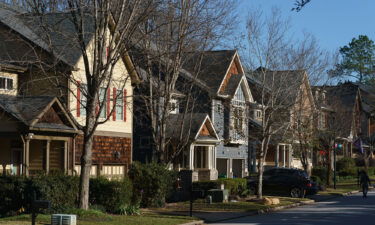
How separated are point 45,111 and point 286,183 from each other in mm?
15349

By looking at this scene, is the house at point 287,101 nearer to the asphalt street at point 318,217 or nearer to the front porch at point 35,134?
the asphalt street at point 318,217

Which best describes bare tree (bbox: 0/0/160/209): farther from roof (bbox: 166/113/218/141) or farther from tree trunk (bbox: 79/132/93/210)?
roof (bbox: 166/113/218/141)

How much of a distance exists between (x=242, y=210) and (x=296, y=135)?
624 inches

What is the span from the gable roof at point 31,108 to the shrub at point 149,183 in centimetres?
392

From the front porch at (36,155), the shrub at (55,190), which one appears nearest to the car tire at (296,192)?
the front porch at (36,155)

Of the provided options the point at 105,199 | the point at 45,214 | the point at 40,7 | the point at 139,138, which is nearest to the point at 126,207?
the point at 105,199

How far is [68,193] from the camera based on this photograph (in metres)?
22.4

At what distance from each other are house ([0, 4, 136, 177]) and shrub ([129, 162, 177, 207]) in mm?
3032

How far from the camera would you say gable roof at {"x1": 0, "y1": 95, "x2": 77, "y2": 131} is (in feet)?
87.4

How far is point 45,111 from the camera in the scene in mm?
27594

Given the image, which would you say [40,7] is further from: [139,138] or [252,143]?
[252,143]

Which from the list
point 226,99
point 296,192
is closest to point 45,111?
point 296,192

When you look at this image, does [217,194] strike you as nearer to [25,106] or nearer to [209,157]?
[25,106]

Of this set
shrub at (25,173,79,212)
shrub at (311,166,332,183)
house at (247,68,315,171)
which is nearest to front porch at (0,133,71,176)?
shrub at (25,173,79,212)
